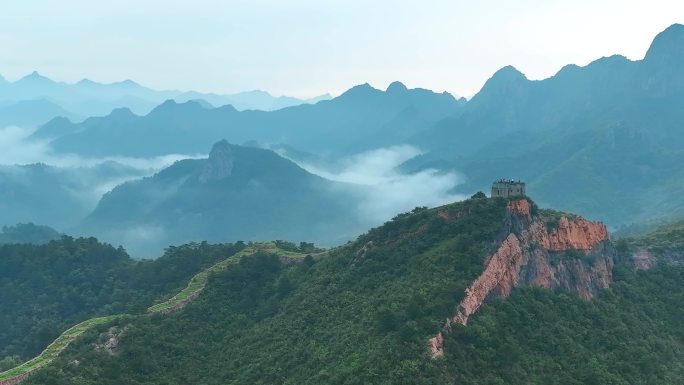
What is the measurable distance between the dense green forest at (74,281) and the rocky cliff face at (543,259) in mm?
40374

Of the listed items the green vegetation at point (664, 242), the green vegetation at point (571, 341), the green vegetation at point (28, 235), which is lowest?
the green vegetation at point (571, 341)

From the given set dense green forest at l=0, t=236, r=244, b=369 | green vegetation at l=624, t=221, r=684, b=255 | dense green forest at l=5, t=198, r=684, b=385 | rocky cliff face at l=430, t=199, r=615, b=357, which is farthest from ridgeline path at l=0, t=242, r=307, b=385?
green vegetation at l=624, t=221, r=684, b=255

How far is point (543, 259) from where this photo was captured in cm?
5622

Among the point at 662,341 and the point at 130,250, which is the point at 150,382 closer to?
the point at 662,341

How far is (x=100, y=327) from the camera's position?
56.4 meters

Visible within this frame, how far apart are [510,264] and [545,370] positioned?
10.2m

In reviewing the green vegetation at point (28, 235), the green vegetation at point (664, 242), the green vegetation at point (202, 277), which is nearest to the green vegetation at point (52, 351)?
the green vegetation at point (202, 277)

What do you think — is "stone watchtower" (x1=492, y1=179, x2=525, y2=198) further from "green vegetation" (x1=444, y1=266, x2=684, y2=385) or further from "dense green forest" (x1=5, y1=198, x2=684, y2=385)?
"green vegetation" (x1=444, y1=266, x2=684, y2=385)

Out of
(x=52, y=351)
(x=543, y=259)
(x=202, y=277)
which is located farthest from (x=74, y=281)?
(x=543, y=259)

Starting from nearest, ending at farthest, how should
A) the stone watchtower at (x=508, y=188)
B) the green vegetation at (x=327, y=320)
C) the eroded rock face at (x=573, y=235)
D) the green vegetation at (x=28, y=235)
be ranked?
the green vegetation at (x=327, y=320) → the eroded rock face at (x=573, y=235) → the stone watchtower at (x=508, y=188) → the green vegetation at (x=28, y=235)

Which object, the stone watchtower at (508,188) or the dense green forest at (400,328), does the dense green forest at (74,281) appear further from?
the stone watchtower at (508,188)

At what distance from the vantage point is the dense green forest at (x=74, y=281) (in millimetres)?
81000

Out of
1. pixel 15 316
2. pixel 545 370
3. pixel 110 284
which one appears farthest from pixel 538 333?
pixel 15 316

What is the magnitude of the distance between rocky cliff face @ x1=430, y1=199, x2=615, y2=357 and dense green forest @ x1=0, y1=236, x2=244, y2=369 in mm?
40374
